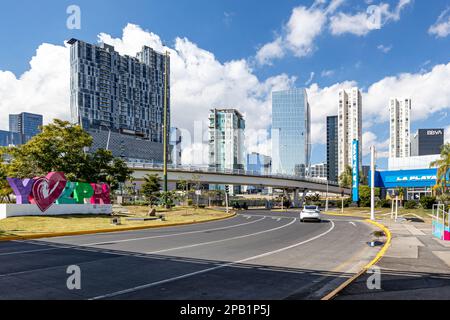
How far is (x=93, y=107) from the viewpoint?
655 feet

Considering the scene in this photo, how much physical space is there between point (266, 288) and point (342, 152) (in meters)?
198

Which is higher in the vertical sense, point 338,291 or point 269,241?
point 338,291

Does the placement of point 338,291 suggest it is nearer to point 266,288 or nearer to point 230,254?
point 266,288

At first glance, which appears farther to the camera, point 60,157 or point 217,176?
point 217,176

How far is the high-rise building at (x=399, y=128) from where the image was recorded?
185250 millimetres

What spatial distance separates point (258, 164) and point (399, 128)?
105944 millimetres

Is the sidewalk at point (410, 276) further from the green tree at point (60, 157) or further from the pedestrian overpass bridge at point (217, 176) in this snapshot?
the pedestrian overpass bridge at point (217, 176)

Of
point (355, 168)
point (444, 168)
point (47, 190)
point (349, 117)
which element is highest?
point (349, 117)

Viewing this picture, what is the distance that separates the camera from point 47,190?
2814 cm

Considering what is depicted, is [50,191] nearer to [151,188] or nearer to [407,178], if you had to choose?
[151,188]

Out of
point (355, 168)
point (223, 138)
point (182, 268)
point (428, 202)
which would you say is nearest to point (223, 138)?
point (223, 138)
